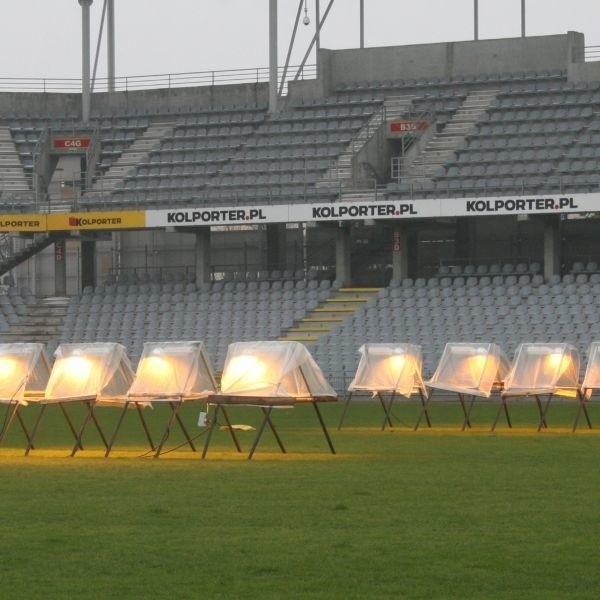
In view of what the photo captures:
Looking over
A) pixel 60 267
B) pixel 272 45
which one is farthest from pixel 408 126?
pixel 60 267

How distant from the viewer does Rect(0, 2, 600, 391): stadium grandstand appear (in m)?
50.5

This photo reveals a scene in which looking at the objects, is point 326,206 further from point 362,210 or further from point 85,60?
point 85,60

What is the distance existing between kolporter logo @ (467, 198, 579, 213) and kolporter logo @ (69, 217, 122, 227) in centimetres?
1187

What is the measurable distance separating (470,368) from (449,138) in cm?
2569

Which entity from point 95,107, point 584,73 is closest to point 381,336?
point 584,73

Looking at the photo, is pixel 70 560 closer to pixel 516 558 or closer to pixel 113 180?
pixel 516 558

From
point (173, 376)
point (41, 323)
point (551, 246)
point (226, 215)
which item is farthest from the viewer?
point (41, 323)

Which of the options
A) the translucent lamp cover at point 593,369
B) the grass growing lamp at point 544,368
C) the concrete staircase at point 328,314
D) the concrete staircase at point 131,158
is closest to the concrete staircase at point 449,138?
the concrete staircase at point 328,314

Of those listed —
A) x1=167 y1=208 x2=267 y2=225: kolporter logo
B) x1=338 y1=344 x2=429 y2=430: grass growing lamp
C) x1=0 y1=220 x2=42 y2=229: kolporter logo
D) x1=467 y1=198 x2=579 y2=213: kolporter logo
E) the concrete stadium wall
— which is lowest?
x1=338 y1=344 x2=429 y2=430: grass growing lamp

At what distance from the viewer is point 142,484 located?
18.0 metres

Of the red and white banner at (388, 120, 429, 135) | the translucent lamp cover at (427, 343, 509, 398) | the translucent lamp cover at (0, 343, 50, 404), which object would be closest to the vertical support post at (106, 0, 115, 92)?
the red and white banner at (388, 120, 429, 135)

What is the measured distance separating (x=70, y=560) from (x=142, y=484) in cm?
591

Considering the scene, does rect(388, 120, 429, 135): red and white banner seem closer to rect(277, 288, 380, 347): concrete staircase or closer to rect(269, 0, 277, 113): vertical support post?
rect(269, 0, 277, 113): vertical support post

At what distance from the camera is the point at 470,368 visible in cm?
3111
